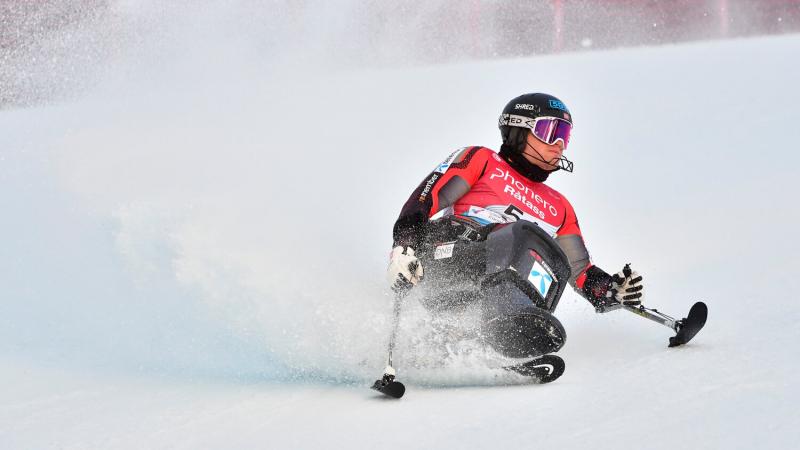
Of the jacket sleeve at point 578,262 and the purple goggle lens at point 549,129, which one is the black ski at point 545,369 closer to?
the jacket sleeve at point 578,262

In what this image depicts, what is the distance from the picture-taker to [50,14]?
42.7ft

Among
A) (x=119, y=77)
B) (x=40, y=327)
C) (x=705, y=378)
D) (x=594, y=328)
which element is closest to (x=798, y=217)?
(x=594, y=328)

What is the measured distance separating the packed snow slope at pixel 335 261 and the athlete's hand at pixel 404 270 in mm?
307

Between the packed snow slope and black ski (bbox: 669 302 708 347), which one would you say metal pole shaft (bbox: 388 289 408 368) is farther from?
black ski (bbox: 669 302 708 347)

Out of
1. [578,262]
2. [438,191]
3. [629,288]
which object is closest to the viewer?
[438,191]

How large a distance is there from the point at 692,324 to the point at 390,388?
1.55 m

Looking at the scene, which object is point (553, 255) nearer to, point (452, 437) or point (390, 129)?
point (452, 437)

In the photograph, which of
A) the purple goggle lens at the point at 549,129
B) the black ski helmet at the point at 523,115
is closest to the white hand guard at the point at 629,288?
the black ski helmet at the point at 523,115

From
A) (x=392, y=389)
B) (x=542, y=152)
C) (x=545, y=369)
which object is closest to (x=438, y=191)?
(x=542, y=152)

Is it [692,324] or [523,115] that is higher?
[523,115]

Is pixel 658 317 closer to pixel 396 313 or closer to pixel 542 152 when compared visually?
pixel 542 152

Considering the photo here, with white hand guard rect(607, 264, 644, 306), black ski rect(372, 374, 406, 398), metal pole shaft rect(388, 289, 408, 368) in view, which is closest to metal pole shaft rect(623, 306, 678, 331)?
white hand guard rect(607, 264, 644, 306)

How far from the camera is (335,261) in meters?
5.16

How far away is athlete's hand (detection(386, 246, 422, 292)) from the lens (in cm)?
374
